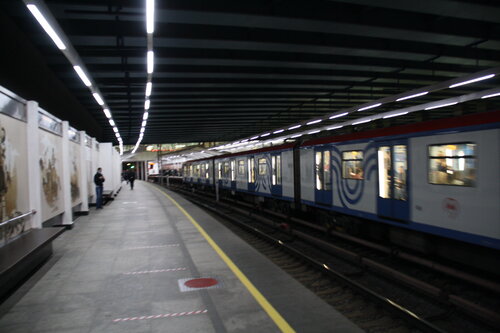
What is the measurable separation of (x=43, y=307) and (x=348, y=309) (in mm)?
4249

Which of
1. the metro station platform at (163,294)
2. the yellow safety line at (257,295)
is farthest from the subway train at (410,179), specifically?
the yellow safety line at (257,295)

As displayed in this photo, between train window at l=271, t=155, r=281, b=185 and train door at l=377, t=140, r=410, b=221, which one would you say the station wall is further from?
train door at l=377, t=140, r=410, b=221

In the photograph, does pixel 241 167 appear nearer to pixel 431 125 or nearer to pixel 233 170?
pixel 233 170

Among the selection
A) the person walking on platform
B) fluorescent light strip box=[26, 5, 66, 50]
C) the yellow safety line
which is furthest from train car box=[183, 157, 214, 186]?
fluorescent light strip box=[26, 5, 66, 50]

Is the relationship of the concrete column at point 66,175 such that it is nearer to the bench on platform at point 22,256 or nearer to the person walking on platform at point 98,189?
the bench on platform at point 22,256

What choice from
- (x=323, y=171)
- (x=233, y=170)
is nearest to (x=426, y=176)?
(x=323, y=171)

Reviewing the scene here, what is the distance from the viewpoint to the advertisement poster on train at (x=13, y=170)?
676 cm

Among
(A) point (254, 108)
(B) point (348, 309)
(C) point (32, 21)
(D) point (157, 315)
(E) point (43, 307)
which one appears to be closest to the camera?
(D) point (157, 315)

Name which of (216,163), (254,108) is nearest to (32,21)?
(254,108)

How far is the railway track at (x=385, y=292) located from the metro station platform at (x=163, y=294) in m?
0.68

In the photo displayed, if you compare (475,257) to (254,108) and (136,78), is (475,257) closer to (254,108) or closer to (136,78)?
(136,78)

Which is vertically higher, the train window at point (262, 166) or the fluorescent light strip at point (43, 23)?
the fluorescent light strip at point (43, 23)

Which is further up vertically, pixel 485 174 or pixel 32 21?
pixel 32 21

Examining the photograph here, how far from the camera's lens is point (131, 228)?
40.2ft
